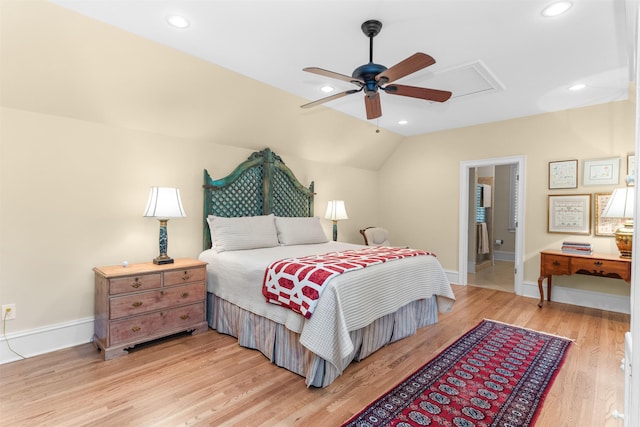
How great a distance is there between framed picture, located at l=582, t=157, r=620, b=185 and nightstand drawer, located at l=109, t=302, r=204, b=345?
15.6ft

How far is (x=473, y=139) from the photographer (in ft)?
16.1

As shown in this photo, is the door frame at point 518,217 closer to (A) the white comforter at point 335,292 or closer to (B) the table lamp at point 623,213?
(B) the table lamp at point 623,213

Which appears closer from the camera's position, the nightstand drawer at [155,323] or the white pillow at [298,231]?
the nightstand drawer at [155,323]

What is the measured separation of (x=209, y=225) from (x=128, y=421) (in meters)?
2.06

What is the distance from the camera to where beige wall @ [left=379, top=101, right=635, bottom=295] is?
12.6ft

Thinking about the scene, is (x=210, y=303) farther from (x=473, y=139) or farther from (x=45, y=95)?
(x=473, y=139)

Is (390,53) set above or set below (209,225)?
above

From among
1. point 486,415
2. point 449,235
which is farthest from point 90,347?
point 449,235

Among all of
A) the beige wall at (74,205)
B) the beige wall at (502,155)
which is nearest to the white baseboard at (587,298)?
the beige wall at (502,155)

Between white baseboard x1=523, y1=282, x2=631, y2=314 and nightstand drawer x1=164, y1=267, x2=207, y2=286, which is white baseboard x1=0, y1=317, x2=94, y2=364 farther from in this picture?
white baseboard x1=523, y1=282, x2=631, y2=314

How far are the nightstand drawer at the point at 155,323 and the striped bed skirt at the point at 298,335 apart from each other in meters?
0.23

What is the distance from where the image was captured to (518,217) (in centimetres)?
450

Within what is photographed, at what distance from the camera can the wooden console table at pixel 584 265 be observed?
3348mm

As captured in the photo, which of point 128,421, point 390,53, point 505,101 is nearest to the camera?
point 128,421
